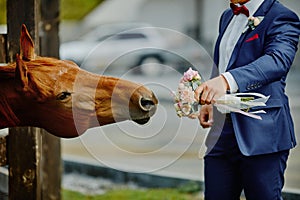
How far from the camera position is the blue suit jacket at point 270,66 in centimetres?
306

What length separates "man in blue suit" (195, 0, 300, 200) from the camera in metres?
3.04

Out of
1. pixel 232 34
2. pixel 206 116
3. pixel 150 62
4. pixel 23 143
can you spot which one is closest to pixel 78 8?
pixel 150 62

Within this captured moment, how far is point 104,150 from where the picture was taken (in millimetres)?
8344

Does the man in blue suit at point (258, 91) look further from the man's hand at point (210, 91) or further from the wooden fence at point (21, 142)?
the wooden fence at point (21, 142)

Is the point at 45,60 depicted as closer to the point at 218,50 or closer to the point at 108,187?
the point at 218,50

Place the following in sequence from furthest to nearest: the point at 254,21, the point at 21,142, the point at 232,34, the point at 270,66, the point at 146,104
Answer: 1. the point at 21,142
2. the point at 232,34
3. the point at 254,21
4. the point at 270,66
5. the point at 146,104

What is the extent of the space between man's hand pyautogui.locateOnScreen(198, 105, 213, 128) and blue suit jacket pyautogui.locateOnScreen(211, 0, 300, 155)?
224 millimetres

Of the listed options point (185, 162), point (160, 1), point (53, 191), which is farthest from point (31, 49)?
point (160, 1)

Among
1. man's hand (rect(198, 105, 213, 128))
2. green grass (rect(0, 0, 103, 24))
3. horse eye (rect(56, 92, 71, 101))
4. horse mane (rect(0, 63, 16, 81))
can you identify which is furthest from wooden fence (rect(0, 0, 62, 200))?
green grass (rect(0, 0, 103, 24))

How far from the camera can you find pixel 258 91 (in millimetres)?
3166

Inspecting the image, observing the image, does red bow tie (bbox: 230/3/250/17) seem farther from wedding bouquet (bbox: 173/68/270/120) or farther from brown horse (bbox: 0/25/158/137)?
brown horse (bbox: 0/25/158/137)

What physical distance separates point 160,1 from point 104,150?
24613 mm

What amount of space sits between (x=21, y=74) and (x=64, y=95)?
7.7 inches

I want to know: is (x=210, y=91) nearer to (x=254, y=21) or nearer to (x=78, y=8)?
(x=254, y=21)
